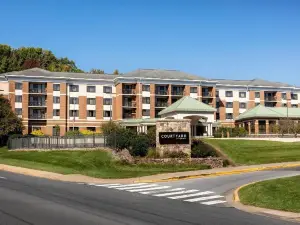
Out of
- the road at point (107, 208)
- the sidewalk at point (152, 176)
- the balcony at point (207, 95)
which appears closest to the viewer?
the road at point (107, 208)

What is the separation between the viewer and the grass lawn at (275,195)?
17.4 m

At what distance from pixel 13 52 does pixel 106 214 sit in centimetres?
12613

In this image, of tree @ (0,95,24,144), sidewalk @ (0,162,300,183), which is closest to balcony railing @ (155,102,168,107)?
tree @ (0,95,24,144)

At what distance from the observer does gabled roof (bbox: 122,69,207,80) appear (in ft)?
287

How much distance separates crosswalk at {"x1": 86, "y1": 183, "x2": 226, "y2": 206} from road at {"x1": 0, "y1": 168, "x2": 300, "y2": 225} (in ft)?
0.33

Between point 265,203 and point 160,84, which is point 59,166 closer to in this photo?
point 265,203

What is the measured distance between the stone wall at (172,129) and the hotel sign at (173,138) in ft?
0.95

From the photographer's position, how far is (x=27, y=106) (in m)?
83.2

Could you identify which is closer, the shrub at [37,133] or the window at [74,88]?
the shrub at [37,133]

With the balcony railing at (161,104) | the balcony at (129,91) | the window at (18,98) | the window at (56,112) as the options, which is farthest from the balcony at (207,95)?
the window at (18,98)

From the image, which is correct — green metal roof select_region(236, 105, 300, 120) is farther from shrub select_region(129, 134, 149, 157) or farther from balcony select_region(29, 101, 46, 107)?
shrub select_region(129, 134, 149, 157)

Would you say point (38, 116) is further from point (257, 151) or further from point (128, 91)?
point (257, 151)

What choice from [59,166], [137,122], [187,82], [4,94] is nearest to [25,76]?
[4,94]

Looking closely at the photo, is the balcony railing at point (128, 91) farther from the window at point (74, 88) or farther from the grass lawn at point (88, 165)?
the grass lawn at point (88, 165)
